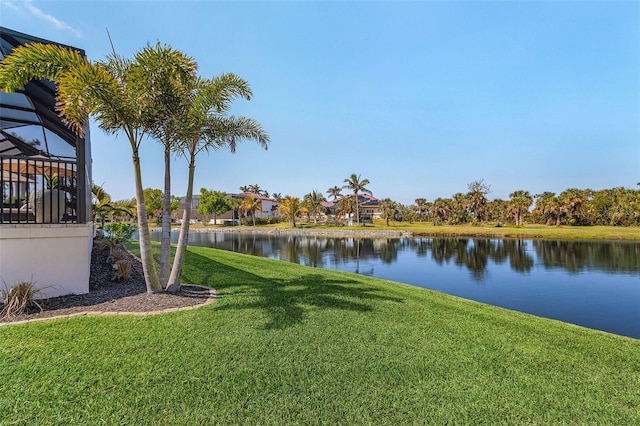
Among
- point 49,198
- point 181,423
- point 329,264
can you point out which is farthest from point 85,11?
point 329,264

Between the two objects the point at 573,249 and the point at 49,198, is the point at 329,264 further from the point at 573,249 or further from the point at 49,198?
the point at 573,249

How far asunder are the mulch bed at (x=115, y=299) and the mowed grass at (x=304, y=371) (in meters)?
0.47

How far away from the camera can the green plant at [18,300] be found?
14.6 ft

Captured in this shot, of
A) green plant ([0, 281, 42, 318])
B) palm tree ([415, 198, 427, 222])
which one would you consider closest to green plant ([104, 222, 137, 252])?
green plant ([0, 281, 42, 318])

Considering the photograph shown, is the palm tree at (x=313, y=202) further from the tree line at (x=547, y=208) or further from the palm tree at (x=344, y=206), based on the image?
A: the tree line at (x=547, y=208)

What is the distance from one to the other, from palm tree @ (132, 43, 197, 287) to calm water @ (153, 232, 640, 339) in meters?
10.6

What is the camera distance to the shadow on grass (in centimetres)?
522

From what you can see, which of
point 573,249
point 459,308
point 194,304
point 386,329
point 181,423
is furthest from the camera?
point 573,249

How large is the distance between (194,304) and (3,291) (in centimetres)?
271

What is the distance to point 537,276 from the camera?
1584 centimetres

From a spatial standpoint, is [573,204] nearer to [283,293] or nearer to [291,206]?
[291,206]

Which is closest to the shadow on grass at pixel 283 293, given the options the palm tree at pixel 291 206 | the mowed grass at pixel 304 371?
the mowed grass at pixel 304 371

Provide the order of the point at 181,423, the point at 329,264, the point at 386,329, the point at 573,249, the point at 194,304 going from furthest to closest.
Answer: the point at 573,249, the point at 329,264, the point at 194,304, the point at 386,329, the point at 181,423

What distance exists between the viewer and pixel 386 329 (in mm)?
4625
